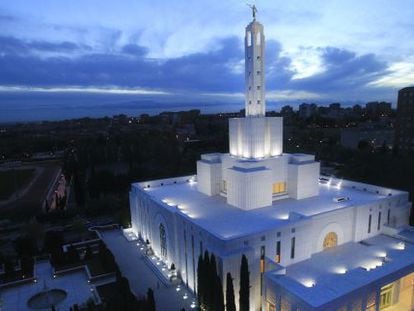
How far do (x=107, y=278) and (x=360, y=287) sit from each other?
55.4ft

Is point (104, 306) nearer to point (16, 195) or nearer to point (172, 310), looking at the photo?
point (172, 310)

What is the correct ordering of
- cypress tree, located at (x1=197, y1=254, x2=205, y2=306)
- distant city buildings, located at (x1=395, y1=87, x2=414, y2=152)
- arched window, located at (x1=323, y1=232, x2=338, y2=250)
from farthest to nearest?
distant city buildings, located at (x1=395, y1=87, x2=414, y2=152), arched window, located at (x1=323, y1=232, x2=338, y2=250), cypress tree, located at (x1=197, y1=254, x2=205, y2=306)

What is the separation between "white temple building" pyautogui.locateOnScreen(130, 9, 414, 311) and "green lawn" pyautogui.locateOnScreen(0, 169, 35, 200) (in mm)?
32929

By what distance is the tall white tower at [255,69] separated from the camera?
2423 centimetres

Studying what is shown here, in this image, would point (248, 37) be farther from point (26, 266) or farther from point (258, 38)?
point (26, 266)

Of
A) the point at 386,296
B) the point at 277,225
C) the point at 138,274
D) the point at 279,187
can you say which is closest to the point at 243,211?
the point at 277,225

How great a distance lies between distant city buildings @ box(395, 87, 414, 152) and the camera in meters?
52.5

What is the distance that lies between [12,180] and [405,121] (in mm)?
75055

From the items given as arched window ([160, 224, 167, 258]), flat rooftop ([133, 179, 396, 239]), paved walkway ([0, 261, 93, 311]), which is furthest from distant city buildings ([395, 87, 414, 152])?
paved walkway ([0, 261, 93, 311])

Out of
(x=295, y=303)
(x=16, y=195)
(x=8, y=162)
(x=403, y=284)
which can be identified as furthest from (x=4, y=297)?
(x=8, y=162)

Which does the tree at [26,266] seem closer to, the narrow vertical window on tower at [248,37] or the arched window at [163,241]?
the arched window at [163,241]

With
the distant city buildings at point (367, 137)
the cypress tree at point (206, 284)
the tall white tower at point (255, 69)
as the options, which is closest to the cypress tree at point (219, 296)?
the cypress tree at point (206, 284)

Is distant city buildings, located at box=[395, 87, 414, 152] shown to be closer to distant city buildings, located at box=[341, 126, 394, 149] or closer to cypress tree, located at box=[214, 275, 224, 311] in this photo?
distant city buildings, located at box=[341, 126, 394, 149]

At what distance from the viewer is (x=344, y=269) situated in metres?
17.6
